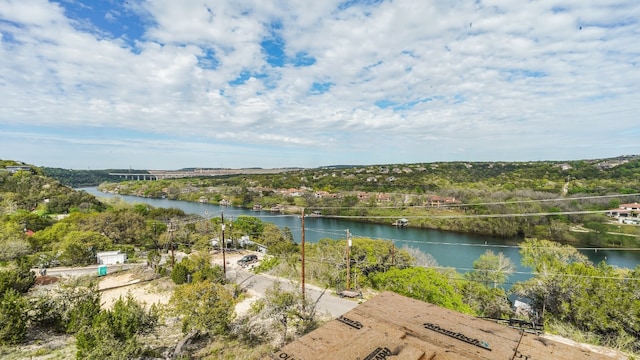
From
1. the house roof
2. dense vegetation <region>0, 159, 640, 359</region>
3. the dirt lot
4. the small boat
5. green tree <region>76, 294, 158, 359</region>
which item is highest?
the house roof

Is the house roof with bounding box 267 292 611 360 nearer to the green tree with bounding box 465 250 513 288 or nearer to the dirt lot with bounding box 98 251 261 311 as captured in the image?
the dirt lot with bounding box 98 251 261 311

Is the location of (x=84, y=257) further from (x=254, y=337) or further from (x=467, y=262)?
(x=467, y=262)

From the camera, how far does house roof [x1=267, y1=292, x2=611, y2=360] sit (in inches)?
141

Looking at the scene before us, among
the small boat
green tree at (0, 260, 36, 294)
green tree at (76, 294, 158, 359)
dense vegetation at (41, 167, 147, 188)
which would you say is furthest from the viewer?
dense vegetation at (41, 167, 147, 188)

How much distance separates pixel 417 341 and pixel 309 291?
12487mm

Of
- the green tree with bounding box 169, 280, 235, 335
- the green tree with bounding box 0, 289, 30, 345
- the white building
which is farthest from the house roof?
the white building

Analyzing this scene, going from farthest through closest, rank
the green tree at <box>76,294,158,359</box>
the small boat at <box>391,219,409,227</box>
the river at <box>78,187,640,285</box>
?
the small boat at <box>391,219,409,227</box> < the river at <box>78,187,640,285</box> < the green tree at <box>76,294,158,359</box>

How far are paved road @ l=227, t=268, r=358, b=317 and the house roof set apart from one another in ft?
23.6

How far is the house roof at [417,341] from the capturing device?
11.8 feet

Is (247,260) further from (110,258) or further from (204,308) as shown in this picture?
(204,308)

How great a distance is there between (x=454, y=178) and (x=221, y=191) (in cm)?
6652

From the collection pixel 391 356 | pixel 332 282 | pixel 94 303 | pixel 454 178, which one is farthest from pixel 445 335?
pixel 454 178

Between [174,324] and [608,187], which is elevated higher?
[608,187]

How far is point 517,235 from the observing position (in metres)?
45.5
